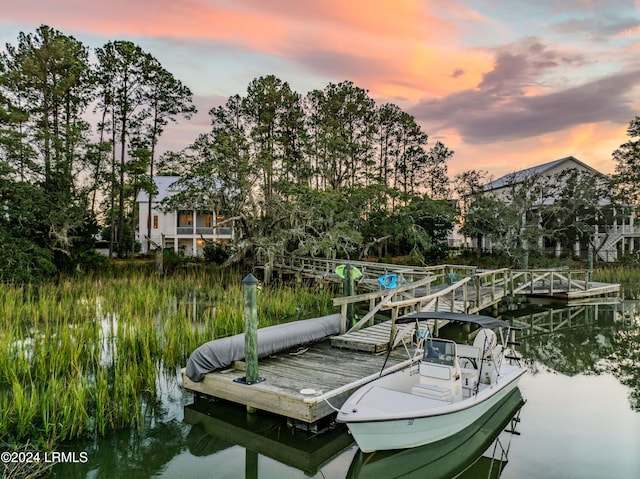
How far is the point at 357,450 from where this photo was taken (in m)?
6.22

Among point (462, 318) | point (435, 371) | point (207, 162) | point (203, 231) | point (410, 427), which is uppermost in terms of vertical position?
point (207, 162)

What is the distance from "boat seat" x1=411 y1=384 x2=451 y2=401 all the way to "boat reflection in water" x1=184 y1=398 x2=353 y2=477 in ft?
4.16

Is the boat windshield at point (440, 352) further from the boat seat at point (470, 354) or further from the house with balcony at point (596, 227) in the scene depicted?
the house with balcony at point (596, 227)

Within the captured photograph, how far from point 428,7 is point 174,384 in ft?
41.1

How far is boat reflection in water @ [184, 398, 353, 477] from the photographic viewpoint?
19.8 feet

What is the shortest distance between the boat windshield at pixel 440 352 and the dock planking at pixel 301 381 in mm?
1405

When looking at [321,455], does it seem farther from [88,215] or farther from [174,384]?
[88,215]

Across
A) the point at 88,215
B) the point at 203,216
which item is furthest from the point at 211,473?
the point at 203,216

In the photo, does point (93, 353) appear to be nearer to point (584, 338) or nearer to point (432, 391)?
point (432, 391)

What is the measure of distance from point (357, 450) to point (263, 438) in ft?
4.67

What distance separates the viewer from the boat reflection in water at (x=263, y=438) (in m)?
6.02

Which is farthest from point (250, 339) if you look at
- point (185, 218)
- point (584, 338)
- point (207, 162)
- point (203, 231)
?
point (185, 218)

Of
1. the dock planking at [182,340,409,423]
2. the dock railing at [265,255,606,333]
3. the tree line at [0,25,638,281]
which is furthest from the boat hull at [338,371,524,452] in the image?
the tree line at [0,25,638,281]

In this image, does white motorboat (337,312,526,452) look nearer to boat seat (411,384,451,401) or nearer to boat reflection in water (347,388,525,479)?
boat seat (411,384,451,401)
